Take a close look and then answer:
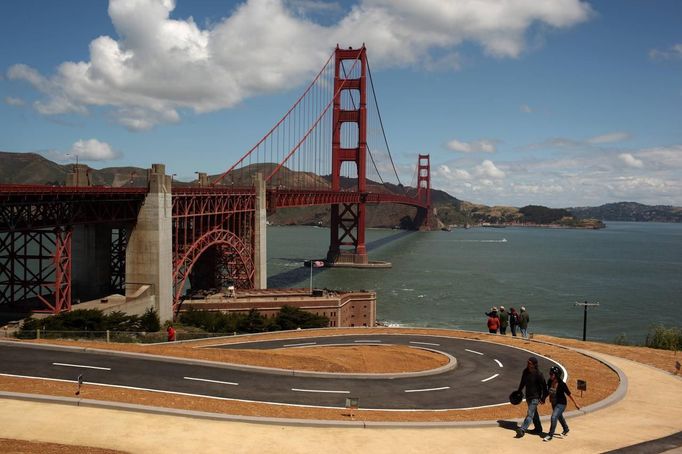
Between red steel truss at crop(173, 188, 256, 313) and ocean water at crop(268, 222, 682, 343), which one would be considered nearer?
red steel truss at crop(173, 188, 256, 313)

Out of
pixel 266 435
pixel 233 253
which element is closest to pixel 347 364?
pixel 266 435

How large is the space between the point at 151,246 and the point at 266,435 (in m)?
28.8

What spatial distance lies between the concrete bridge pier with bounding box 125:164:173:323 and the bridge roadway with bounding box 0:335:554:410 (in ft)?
67.0

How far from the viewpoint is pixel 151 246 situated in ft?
127

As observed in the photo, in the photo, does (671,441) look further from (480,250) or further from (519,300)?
(480,250)

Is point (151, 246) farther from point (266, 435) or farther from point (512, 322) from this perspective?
point (266, 435)

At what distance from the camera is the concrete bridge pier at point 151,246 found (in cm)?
3875

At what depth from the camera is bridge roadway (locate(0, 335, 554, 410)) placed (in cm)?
1513

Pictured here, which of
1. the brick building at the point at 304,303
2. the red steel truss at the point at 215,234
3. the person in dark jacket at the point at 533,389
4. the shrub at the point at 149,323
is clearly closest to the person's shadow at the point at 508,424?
the person in dark jacket at the point at 533,389

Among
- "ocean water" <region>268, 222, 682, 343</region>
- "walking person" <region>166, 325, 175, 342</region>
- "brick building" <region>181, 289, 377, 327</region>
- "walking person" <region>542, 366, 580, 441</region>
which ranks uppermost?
"walking person" <region>542, 366, 580, 441</region>

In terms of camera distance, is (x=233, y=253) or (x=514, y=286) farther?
(x=514, y=286)

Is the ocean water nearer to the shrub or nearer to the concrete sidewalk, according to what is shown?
the shrub

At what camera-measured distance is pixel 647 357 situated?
21844mm

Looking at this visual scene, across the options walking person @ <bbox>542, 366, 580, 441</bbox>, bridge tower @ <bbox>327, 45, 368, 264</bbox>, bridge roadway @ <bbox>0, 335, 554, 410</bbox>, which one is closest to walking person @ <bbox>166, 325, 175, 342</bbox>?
bridge roadway @ <bbox>0, 335, 554, 410</bbox>
